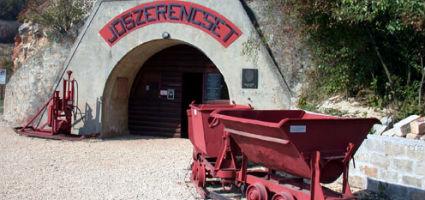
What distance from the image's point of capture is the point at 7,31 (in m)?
41.0

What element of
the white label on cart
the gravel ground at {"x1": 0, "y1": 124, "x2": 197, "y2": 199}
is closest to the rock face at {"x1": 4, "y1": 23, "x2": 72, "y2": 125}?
the gravel ground at {"x1": 0, "y1": 124, "x2": 197, "y2": 199}

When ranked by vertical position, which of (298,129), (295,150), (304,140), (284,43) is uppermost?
(284,43)

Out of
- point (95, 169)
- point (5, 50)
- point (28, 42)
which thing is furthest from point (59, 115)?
point (5, 50)

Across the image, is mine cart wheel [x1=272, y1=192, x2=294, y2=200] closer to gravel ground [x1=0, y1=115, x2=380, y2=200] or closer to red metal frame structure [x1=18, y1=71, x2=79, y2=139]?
gravel ground [x1=0, y1=115, x2=380, y2=200]

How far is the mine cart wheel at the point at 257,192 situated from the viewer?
7070 millimetres

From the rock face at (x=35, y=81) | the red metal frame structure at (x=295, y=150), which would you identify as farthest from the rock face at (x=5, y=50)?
the red metal frame structure at (x=295, y=150)

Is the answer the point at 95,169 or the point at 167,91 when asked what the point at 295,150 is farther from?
the point at 167,91

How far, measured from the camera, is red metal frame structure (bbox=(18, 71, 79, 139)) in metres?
14.8

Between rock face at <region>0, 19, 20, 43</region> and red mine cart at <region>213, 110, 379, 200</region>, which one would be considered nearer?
red mine cart at <region>213, 110, 379, 200</region>

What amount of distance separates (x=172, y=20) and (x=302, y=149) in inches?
325

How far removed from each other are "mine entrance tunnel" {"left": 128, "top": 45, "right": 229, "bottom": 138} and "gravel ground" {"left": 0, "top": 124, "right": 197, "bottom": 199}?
1.14 metres

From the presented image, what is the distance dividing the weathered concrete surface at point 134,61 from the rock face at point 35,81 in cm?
134

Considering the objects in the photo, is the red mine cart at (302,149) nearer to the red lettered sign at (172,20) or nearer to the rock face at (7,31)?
the red lettered sign at (172,20)

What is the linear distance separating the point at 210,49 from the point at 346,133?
7.20 meters
